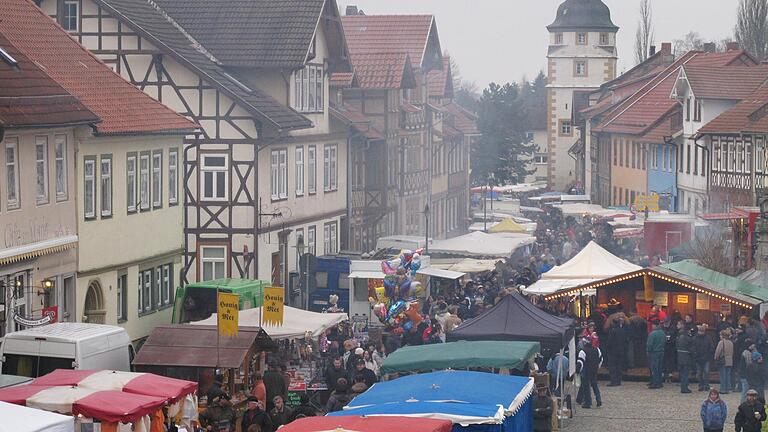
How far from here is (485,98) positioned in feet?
396

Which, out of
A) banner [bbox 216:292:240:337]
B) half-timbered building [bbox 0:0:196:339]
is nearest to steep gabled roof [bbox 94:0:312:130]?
half-timbered building [bbox 0:0:196:339]

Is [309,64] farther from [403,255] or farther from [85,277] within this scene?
[85,277]

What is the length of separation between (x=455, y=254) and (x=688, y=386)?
59.6 ft

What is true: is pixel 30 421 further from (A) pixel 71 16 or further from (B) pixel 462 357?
(A) pixel 71 16

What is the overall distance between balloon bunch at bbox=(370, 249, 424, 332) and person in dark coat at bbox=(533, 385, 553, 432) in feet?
26.0

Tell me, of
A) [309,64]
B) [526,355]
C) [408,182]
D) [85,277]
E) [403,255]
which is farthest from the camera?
A: [408,182]

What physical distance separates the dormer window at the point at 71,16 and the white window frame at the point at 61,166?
11294 millimetres

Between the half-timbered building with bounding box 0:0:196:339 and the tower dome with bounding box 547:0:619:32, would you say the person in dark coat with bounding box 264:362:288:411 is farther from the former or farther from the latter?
the tower dome with bounding box 547:0:619:32

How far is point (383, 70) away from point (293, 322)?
2983 centimetres

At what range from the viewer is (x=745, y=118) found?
197 ft

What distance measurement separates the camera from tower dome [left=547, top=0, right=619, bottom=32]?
119562 millimetres

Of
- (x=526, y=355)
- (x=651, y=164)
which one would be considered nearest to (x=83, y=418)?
(x=526, y=355)

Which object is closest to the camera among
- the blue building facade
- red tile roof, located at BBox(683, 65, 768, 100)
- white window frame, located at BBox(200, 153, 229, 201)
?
white window frame, located at BBox(200, 153, 229, 201)

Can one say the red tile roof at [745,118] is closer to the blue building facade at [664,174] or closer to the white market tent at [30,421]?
the blue building facade at [664,174]
